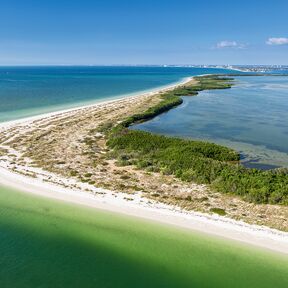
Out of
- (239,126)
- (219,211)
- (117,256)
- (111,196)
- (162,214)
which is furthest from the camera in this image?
(239,126)

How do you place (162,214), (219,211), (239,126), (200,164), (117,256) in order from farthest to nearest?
(239,126)
(200,164)
(219,211)
(162,214)
(117,256)

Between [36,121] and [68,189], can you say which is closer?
[68,189]

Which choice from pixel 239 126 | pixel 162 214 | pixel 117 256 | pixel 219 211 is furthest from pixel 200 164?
pixel 239 126

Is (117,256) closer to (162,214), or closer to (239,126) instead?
(162,214)

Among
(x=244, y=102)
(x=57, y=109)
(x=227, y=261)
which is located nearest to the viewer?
(x=227, y=261)

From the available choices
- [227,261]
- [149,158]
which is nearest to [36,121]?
[149,158]

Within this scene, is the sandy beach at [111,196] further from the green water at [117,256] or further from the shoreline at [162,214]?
the green water at [117,256]

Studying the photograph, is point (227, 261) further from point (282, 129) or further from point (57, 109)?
point (57, 109)
